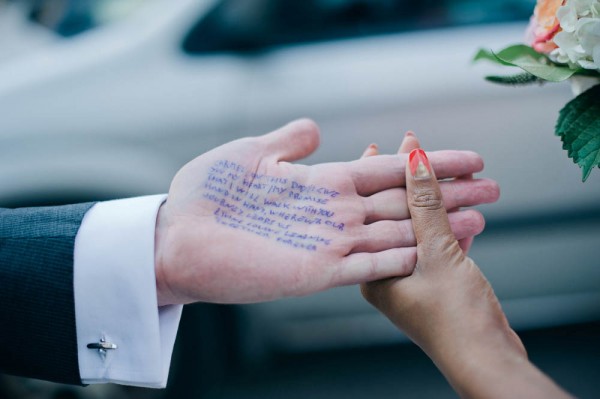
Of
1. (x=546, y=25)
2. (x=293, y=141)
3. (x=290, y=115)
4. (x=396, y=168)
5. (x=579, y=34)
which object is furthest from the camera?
(x=290, y=115)

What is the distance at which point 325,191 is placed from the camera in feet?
4.70

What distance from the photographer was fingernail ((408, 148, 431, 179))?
1.34 m

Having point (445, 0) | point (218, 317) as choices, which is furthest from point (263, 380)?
point (445, 0)

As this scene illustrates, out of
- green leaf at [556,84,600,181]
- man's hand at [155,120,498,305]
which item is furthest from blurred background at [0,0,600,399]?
green leaf at [556,84,600,181]

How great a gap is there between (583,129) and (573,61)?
13cm

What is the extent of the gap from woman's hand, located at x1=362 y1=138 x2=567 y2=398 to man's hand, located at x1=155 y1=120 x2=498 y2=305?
5 centimetres

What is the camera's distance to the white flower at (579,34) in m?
1.07

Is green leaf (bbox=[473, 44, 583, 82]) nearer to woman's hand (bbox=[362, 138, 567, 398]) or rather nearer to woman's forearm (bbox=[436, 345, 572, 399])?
woman's hand (bbox=[362, 138, 567, 398])

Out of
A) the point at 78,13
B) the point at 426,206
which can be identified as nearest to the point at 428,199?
the point at 426,206

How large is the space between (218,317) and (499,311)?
4.55 feet

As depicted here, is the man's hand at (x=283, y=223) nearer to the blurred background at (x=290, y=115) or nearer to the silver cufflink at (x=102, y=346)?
the silver cufflink at (x=102, y=346)

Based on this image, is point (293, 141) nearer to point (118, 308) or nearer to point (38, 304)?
point (118, 308)

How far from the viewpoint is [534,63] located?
4.17ft

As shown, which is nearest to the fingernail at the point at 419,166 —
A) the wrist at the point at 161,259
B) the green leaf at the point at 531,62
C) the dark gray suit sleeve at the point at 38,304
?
the green leaf at the point at 531,62
